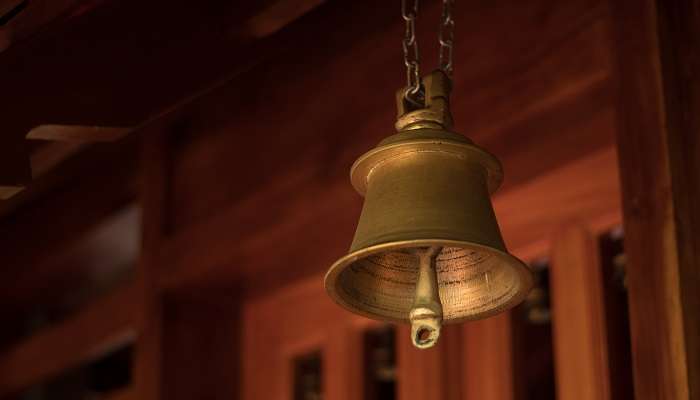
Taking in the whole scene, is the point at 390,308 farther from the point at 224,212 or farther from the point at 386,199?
the point at 224,212

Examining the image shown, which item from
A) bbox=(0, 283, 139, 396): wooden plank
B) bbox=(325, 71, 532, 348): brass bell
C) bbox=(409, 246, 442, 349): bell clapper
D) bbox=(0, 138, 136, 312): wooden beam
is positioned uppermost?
bbox=(0, 138, 136, 312): wooden beam

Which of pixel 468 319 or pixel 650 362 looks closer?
pixel 468 319

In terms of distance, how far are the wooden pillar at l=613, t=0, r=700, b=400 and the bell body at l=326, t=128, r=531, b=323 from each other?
405 millimetres

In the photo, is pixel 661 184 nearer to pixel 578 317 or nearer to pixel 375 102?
pixel 578 317

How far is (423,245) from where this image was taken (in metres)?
2.51

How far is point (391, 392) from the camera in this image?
4.20 meters

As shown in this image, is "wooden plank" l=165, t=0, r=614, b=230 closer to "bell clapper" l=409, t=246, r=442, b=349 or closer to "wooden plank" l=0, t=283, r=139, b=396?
"wooden plank" l=0, t=283, r=139, b=396

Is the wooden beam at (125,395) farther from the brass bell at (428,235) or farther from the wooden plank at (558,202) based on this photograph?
the brass bell at (428,235)

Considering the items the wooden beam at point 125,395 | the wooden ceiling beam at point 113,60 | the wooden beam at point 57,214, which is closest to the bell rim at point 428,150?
the wooden ceiling beam at point 113,60

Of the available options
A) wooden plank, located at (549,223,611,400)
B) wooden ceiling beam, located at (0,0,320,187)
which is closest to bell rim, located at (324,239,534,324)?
wooden ceiling beam, located at (0,0,320,187)

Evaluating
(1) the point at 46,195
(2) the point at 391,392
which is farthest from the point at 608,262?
(1) the point at 46,195

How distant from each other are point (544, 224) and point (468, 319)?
1.04 m

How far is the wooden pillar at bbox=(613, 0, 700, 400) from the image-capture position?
2.97m

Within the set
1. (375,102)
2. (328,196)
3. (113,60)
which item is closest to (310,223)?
(328,196)
